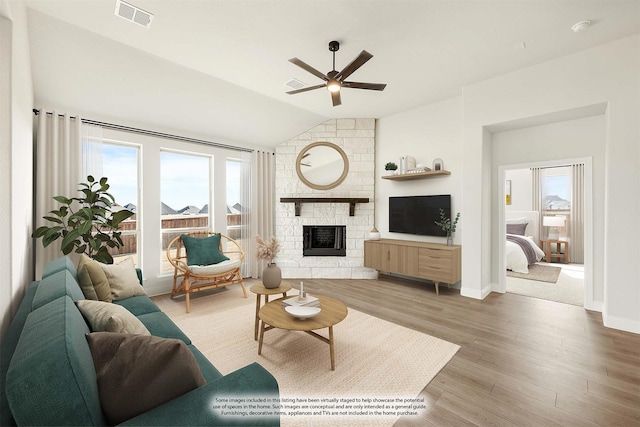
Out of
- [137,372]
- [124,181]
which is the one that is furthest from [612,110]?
[124,181]

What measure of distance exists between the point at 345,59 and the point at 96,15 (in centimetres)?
227

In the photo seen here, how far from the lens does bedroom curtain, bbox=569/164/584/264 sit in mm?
5664

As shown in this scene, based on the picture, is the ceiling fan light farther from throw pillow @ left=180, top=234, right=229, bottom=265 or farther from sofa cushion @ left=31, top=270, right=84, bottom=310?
throw pillow @ left=180, top=234, right=229, bottom=265

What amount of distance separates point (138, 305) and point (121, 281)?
34cm

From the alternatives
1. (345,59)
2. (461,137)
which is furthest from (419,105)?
(345,59)

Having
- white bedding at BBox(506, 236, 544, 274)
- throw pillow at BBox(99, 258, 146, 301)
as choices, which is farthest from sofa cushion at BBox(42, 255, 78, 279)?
white bedding at BBox(506, 236, 544, 274)

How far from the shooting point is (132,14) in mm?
2252

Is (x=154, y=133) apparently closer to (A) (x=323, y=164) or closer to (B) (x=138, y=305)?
(B) (x=138, y=305)

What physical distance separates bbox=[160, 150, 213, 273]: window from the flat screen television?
10.5 ft

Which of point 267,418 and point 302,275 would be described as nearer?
point 267,418

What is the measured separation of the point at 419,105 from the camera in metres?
4.41

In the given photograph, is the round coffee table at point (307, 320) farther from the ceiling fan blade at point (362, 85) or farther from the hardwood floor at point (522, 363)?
the ceiling fan blade at point (362, 85)

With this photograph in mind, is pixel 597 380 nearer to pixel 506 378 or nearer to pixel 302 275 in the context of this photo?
pixel 506 378

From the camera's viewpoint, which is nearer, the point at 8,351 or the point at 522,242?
the point at 8,351
